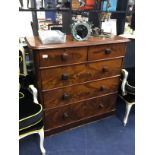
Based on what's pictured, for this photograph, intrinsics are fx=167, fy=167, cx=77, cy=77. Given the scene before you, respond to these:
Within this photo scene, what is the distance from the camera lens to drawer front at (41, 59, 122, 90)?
56.5 inches

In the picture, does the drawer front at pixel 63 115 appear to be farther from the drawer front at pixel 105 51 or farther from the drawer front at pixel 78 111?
the drawer front at pixel 105 51

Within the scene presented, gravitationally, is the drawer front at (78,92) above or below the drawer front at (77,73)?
below

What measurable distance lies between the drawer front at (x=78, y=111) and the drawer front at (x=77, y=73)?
0.92ft

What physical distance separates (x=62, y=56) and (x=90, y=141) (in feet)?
3.10

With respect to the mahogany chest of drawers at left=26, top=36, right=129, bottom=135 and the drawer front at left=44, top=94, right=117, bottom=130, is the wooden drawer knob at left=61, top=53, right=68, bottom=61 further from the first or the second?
the drawer front at left=44, top=94, right=117, bottom=130

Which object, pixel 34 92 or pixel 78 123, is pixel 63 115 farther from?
pixel 34 92

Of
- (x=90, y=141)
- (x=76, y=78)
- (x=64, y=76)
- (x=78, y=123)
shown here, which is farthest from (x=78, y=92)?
(x=90, y=141)

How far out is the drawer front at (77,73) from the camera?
4.71 feet

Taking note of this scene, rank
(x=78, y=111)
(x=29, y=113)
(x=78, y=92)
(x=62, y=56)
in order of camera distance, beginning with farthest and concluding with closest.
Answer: (x=78, y=111)
(x=78, y=92)
(x=62, y=56)
(x=29, y=113)

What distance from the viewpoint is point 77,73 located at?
1.55 metres

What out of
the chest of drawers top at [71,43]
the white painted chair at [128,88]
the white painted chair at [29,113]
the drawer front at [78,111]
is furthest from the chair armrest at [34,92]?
the white painted chair at [128,88]

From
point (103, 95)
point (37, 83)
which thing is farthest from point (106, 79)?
point (37, 83)
